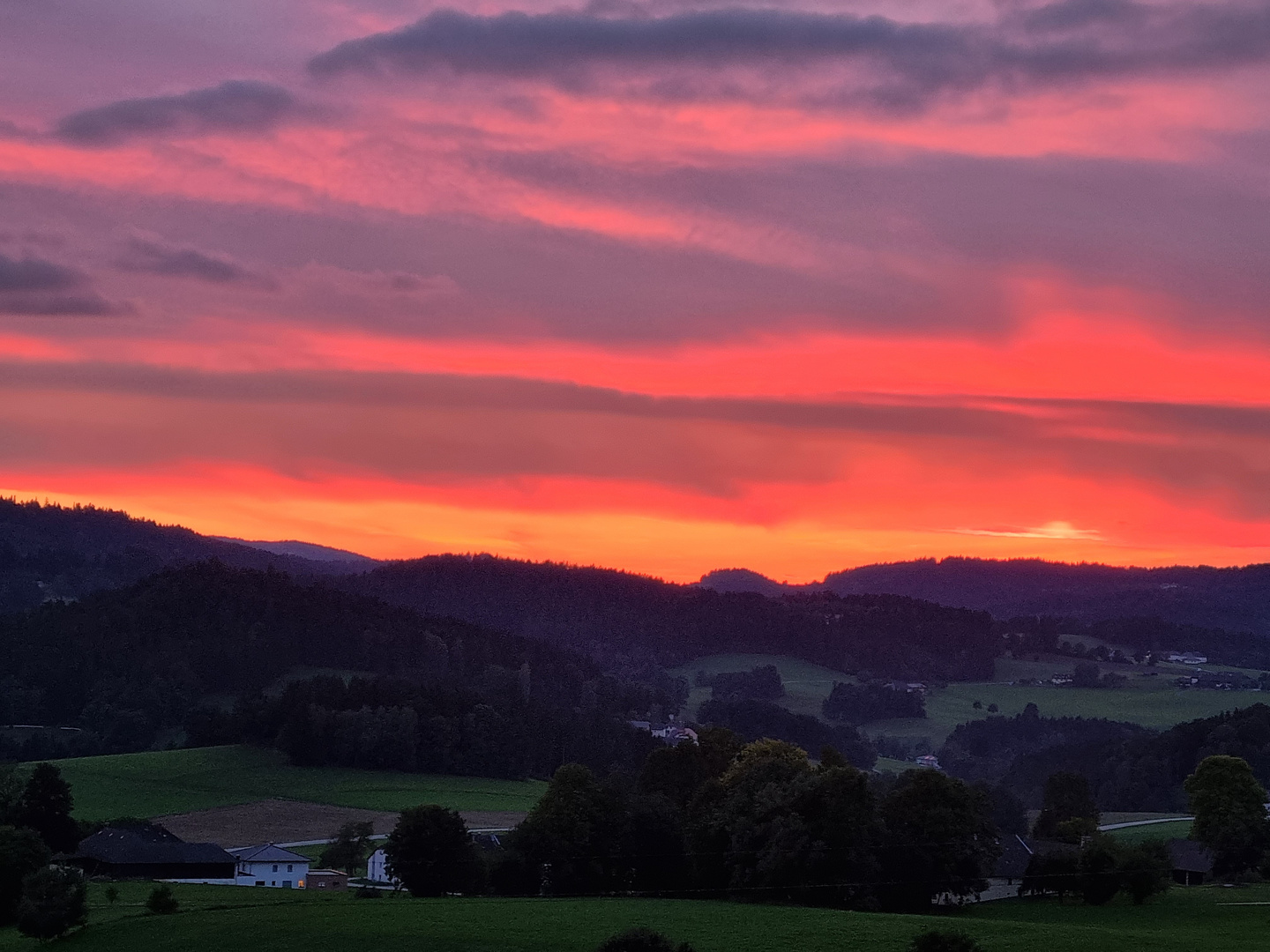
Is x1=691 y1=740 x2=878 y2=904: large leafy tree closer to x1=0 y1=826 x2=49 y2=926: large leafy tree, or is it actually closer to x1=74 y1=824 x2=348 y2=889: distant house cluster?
x1=74 y1=824 x2=348 y2=889: distant house cluster

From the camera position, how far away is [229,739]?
189250mm

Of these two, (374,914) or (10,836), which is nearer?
(374,914)

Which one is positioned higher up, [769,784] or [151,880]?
[769,784]

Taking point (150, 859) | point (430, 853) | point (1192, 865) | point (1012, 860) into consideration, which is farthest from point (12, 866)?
point (1192, 865)

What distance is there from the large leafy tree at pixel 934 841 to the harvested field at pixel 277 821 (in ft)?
171

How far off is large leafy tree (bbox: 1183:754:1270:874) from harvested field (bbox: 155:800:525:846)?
59461 mm

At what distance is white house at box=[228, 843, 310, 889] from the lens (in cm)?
10688

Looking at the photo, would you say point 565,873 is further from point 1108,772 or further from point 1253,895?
point 1108,772

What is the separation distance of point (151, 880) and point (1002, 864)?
5425 cm

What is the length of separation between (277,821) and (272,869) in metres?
34.6

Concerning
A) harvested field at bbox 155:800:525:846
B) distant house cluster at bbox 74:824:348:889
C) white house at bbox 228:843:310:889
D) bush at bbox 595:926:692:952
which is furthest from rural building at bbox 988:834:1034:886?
harvested field at bbox 155:800:525:846

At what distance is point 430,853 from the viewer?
95812 millimetres

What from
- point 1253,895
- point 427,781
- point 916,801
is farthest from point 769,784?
point 427,781

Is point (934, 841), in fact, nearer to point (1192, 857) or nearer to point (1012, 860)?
point (1012, 860)
